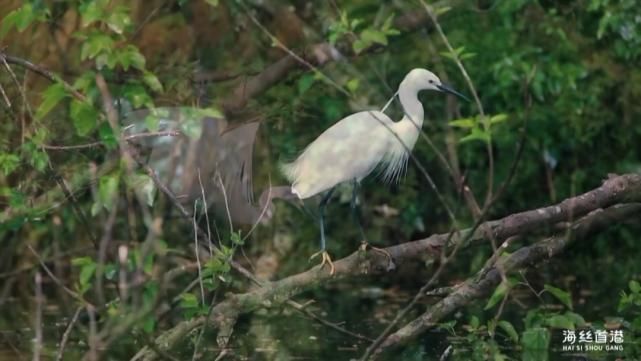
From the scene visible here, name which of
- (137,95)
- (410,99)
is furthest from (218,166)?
(137,95)

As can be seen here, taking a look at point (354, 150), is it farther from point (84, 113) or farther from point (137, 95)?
point (84, 113)

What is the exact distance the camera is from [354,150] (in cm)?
664

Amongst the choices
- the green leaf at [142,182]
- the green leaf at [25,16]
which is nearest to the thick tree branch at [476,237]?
the green leaf at [142,182]

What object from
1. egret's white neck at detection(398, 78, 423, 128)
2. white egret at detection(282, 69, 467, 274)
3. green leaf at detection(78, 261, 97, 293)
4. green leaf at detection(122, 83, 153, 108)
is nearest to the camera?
green leaf at detection(78, 261, 97, 293)

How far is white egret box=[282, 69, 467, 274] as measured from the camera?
6.64 metres

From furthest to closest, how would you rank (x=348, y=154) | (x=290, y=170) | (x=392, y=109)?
1. (x=392, y=109)
2. (x=290, y=170)
3. (x=348, y=154)

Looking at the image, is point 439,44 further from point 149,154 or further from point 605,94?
point 149,154

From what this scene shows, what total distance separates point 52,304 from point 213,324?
3.53m

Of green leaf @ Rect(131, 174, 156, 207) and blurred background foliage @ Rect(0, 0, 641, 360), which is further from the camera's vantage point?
blurred background foliage @ Rect(0, 0, 641, 360)

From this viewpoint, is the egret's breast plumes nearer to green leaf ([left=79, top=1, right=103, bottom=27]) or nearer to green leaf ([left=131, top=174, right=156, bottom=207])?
green leaf ([left=131, top=174, right=156, bottom=207])

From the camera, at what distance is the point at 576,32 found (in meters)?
8.98

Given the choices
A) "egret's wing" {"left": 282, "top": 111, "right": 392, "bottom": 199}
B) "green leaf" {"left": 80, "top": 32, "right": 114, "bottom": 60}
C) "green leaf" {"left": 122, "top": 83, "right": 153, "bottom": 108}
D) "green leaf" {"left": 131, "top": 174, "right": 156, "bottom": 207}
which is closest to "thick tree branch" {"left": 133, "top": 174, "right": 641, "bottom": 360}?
"green leaf" {"left": 131, "top": 174, "right": 156, "bottom": 207}

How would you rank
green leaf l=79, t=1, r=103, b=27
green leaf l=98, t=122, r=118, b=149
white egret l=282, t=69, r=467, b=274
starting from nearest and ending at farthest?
green leaf l=98, t=122, r=118, b=149 < green leaf l=79, t=1, r=103, b=27 < white egret l=282, t=69, r=467, b=274

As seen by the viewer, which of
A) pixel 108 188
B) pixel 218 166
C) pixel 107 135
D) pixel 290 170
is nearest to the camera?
pixel 108 188
